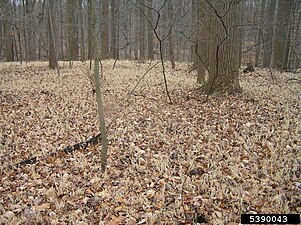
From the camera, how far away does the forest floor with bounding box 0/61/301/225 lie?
11.1ft

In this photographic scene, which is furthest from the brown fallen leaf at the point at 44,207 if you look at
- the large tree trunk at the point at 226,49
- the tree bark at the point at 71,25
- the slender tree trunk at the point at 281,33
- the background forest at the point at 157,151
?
the tree bark at the point at 71,25

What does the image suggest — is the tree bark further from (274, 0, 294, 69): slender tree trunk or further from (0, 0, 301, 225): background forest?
(274, 0, 294, 69): slender tree trunk

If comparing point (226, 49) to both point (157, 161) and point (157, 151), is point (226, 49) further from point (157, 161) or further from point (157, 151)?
point (157, 161)

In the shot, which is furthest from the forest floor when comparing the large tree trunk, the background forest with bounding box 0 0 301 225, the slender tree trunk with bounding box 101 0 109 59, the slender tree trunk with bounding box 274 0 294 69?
the slender tree trunk with bounding box 101 0 109 59

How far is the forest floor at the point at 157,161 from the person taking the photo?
11.1 feet

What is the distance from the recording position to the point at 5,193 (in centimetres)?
400

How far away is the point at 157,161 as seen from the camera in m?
4.47

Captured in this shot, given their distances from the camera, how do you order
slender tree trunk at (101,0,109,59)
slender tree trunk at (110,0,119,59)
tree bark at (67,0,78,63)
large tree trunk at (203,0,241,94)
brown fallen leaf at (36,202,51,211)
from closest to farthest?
1. brown fallen leaf at (36,202,51,211)
2. large tree trunk at (203,0,241,94)
3. tree bark at (67,0,78,63)
4. slender tree trunk at (101,0,109,59)
5. slender tree trunk at (110,0,119,59)

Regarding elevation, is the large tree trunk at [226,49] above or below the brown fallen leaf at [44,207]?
above

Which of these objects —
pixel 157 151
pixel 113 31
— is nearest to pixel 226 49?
pixel 157 151

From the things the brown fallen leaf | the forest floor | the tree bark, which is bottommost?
the brown fallen leaf

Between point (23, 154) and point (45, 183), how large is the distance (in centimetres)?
135

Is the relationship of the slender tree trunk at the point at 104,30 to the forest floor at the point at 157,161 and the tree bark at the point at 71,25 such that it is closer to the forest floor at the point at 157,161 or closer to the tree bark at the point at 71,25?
the tree bark at the point at 71,25

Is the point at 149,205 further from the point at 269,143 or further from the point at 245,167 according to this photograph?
the point at 269,143
